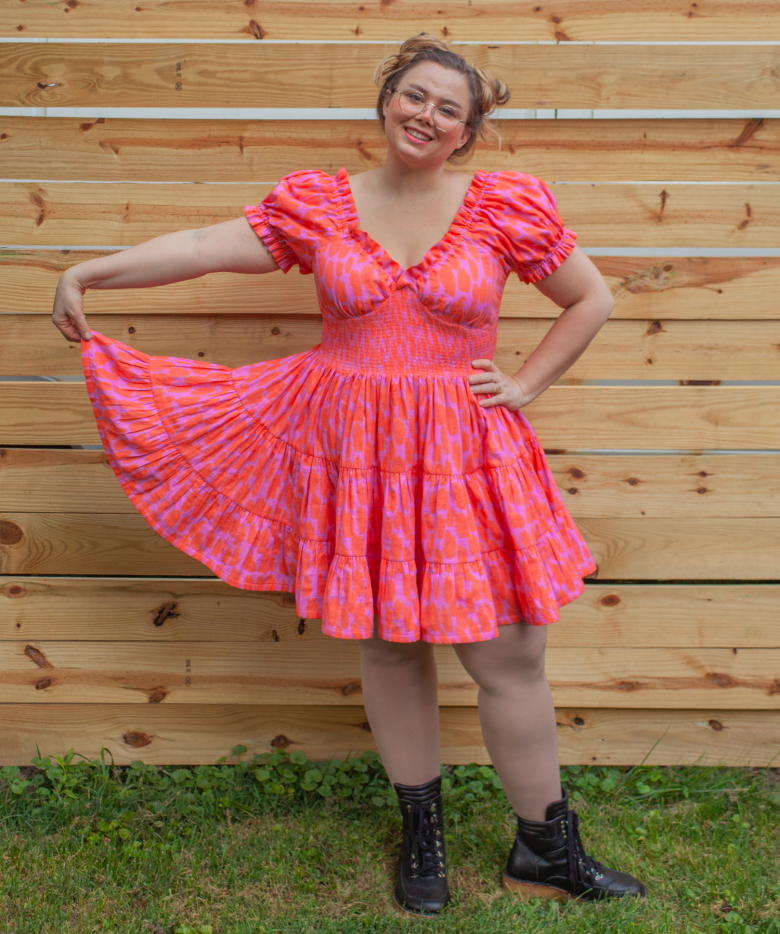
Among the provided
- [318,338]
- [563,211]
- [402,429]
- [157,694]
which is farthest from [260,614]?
[563,211]

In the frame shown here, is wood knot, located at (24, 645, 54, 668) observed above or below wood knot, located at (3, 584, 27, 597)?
below

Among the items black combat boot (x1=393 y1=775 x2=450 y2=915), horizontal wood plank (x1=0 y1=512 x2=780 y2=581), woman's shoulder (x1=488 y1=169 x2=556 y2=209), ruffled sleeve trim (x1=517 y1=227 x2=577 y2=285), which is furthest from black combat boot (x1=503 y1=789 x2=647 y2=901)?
woman's shoulder (x1=488 y1=169 x2=556 y2=209)

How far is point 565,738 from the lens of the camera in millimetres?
2564

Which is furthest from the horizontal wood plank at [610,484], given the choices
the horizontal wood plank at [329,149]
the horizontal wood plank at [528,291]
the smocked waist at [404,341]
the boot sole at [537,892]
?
the boot sole at [537,892]

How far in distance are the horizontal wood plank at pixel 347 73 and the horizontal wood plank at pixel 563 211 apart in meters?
0.23

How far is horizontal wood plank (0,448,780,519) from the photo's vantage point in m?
2.35

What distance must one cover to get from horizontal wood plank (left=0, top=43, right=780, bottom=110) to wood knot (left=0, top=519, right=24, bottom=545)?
1314 millimetres

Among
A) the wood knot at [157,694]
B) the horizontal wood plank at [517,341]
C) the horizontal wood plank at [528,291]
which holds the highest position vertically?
the horizontal wood plank at [528,291]

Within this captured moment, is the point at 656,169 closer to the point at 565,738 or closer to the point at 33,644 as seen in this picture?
the point at 565,738

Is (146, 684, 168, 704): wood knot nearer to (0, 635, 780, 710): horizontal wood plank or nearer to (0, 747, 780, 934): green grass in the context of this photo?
(0, 635, 780, 710): horizontal wood plank

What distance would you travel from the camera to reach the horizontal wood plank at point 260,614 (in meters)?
2.45

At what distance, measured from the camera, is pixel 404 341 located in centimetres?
176

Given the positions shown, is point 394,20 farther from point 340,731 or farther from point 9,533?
point 340,731

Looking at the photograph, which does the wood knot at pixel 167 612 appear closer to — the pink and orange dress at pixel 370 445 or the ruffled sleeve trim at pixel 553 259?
the pink and orange dress at pixel 370 445
